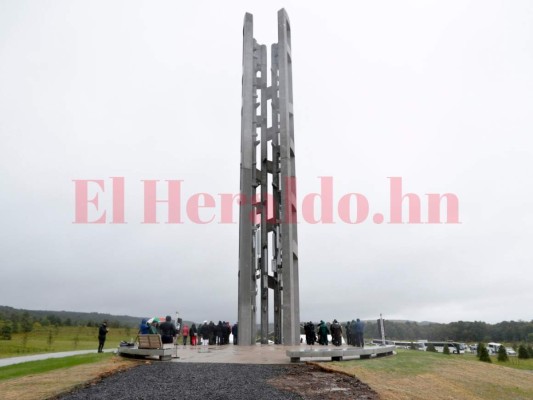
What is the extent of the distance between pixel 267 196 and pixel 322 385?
49.3 feet

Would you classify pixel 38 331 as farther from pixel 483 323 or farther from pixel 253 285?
pixel 483 323

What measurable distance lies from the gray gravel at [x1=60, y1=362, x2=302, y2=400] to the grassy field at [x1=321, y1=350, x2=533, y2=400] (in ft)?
6.97

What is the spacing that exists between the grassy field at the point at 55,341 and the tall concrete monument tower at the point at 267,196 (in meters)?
10.1

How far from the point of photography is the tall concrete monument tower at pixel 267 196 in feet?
68.8

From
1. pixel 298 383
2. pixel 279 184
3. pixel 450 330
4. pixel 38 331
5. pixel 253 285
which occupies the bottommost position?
pixel 450 330

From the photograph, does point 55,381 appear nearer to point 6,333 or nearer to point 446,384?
point 446,384

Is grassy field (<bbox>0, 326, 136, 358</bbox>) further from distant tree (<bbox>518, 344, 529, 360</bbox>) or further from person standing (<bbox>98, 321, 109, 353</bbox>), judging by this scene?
distant tree (<bbox>518, 344, 529, 360</bbox>)

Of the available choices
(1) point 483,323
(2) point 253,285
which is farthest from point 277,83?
(1) point 483,323

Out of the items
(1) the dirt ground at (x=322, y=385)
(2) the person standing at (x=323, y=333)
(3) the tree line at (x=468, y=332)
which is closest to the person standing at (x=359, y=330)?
(2) the person standing at (x=323, y=333)

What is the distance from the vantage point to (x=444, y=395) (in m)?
9.16

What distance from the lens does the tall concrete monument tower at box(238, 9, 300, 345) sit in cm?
2098

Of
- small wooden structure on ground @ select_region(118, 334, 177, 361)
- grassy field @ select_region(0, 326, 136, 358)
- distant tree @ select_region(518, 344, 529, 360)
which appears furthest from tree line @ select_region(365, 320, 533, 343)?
small wooden structure on ground @ select_region(118, 334, 177, 361)

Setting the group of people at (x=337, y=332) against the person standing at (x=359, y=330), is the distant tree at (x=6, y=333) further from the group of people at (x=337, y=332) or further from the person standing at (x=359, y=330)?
the person standing at (x=359, y=330)

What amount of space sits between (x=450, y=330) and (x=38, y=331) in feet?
168
